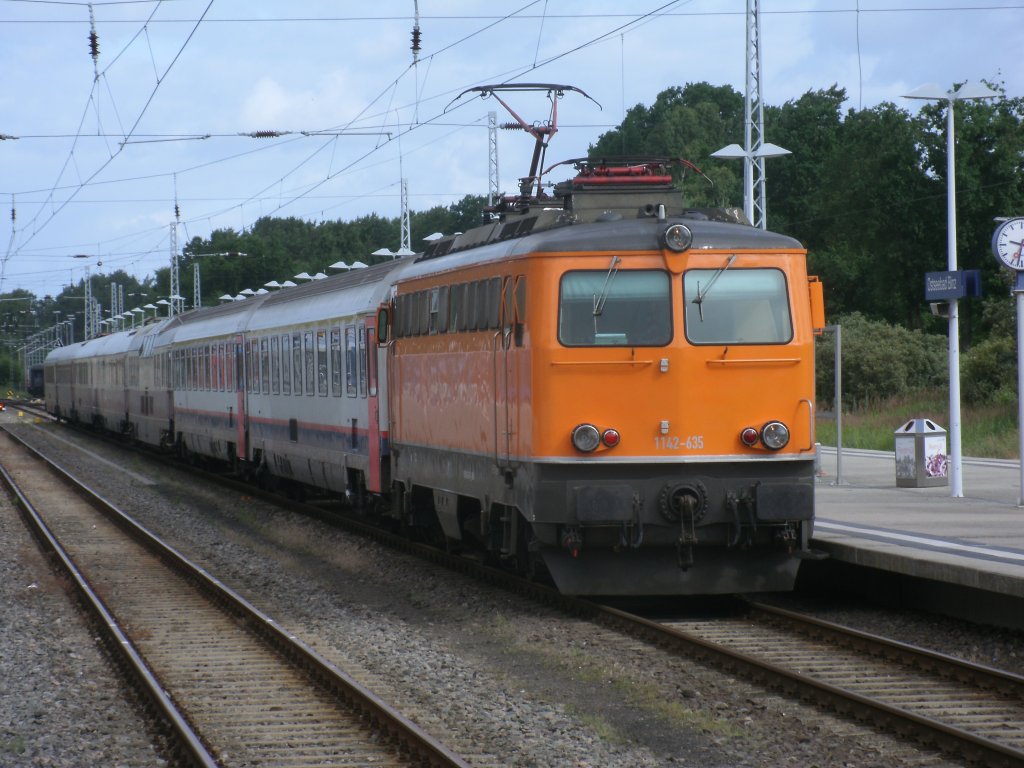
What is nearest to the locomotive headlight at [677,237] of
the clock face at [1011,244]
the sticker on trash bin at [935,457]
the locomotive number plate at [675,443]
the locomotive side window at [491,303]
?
the locomotive number plate at [675,443]

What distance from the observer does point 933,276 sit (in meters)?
19.3

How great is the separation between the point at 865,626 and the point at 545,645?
8.84 feet

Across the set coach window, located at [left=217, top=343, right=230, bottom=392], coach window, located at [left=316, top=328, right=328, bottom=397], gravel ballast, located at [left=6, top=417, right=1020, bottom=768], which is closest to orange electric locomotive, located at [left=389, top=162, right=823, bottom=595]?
gravel ballast, located at [left=6, top=417, right=1020, bottom=768]

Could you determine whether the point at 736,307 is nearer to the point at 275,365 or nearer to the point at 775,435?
the point at 775,435

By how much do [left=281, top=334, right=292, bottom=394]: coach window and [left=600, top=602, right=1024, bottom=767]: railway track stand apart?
39.6ft

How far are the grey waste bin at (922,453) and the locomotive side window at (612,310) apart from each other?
10.3 m

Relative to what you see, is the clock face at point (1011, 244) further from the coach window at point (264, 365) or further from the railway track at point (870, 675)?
the coach window at point (264, 365)

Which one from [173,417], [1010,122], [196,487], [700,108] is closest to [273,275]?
[700,108]

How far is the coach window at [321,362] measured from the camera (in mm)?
21016

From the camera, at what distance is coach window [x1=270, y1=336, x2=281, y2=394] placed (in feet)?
80.3

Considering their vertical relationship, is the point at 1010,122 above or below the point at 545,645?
above

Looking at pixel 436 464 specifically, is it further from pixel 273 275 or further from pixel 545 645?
pixel 273 275

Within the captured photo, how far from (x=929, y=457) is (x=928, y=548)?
8.82 meters

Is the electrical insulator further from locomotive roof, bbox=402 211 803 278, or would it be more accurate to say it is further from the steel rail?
locomotive roof, bbox=402 211 803 278
